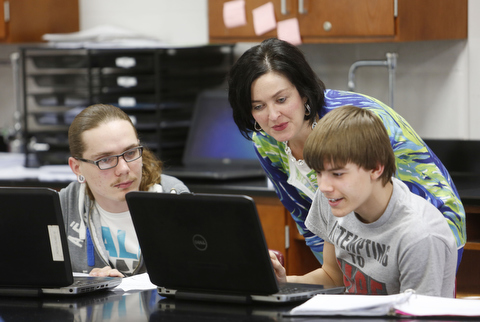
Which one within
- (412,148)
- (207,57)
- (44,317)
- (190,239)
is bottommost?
(44,317)

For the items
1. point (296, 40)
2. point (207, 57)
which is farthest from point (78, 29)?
point (296, 40)

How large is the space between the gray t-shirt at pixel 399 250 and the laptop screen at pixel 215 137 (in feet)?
4.86

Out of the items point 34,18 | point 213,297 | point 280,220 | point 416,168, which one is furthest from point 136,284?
point 34,18

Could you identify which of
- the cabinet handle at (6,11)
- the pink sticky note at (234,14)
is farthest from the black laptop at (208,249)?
the cabinet handle at (6,11)

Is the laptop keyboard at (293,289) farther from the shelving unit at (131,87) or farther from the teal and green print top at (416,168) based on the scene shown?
the shelving unit at (131,87)

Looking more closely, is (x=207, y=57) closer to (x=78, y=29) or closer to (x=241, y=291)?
(x=78, y=29)

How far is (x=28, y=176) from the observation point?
10.1ft

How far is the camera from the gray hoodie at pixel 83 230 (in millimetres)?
1959

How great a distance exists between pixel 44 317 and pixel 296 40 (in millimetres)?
1741

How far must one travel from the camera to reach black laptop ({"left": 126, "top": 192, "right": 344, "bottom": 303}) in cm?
137

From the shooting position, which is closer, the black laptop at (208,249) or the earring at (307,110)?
the black laptop at (208,249)

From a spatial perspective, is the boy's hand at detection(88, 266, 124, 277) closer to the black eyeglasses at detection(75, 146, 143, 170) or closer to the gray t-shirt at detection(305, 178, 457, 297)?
the black eyeglasses at detection(75, 146, 143, 170)

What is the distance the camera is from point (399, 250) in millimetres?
1471

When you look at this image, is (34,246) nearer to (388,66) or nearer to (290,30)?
(290,30)
